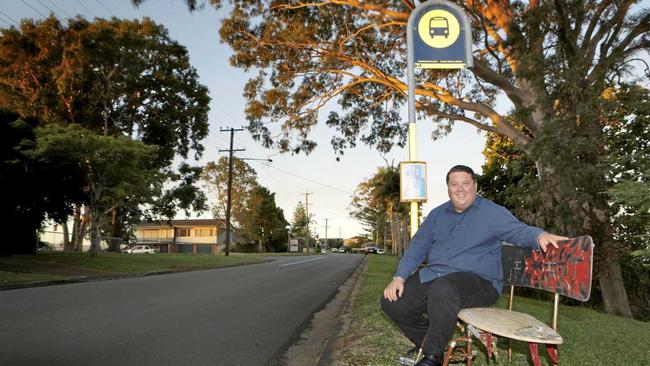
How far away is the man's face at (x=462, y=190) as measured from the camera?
374 cm

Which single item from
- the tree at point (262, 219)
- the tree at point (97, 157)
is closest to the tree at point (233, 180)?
the tree at point (262, 219)

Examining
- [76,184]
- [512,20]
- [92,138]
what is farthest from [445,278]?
[76,184]

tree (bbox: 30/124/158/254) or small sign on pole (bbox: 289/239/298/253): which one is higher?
tree (bbox: 30/124/158/254)

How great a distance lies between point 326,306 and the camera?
984 cm

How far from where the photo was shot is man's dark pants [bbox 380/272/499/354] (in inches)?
127

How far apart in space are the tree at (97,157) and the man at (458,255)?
19.3 m

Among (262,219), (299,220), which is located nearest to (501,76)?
(262,219)

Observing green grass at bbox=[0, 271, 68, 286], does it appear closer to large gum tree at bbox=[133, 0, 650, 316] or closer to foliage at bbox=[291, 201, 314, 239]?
large gum tree at bbox=[133, 0, 650, 316]

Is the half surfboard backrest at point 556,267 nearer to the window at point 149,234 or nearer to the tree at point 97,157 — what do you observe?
the tree at point 97,157

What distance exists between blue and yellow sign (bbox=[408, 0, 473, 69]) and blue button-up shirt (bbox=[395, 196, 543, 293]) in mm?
3144

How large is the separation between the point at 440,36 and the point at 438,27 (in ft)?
0.41

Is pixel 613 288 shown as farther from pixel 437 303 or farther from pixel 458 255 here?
pixel 437 303

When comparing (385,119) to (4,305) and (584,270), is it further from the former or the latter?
(584,270)

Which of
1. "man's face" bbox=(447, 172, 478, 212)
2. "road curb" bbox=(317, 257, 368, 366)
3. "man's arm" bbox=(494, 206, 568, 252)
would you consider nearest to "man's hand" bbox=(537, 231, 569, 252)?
"man's arm" bbox=(494, 206, 568, 252)
